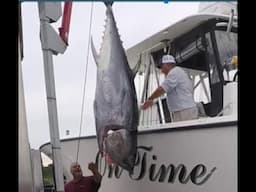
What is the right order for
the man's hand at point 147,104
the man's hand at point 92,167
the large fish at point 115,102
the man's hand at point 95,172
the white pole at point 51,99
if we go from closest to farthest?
1. the white pole at point 51,99
2. the large fish at point 115,102
3. the man's hand at point 95,172
4. the man's hand at point 147,104
5. the man's hand at point 92,167

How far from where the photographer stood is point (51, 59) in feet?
8.27

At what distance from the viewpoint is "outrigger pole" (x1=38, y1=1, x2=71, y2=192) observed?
2.42m

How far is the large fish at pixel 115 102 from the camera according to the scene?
10.8 feet

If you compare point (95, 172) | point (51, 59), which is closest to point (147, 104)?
point (95, 172)

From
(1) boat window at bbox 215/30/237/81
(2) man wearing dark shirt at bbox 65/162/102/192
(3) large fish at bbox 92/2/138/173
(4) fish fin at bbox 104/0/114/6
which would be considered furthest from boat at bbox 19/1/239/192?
(4) fish fin at bbox 104/0/114/6

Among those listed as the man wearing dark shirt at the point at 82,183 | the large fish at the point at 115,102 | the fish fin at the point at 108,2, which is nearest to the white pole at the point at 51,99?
the large fish at the point at 115,102

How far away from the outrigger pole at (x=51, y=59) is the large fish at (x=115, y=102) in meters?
0.76

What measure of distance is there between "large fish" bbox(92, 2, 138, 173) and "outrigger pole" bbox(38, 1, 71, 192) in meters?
0.76

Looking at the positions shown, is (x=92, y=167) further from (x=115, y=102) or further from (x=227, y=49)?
(x=227, y=49)

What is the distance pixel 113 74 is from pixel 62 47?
817 millimetres

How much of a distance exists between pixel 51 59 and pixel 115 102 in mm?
899

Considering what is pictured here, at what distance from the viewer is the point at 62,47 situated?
2.62 m

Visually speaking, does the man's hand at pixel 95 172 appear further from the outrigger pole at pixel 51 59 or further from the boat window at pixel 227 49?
the boat window at pixel 227 49
